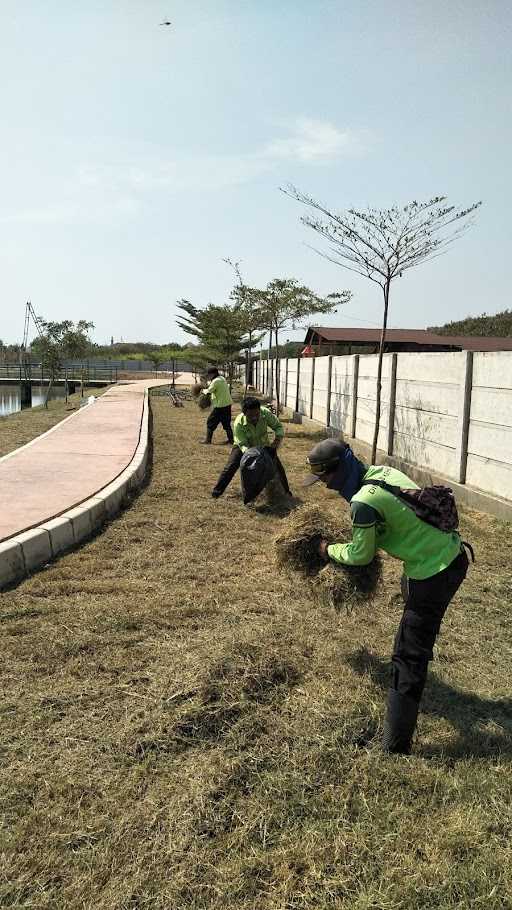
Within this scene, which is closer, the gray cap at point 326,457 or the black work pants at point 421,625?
the black work pants at point 421,625

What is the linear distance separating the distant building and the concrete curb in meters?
21.3

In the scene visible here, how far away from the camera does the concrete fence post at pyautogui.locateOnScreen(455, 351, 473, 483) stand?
7.41 metres

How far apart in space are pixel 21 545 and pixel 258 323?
15994 mm

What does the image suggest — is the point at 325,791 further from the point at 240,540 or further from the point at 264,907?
the point at 240,540

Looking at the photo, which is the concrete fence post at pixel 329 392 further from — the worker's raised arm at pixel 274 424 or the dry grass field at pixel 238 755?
the dry grass field at pixel 238 755

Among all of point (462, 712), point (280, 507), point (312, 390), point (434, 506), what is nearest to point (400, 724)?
point (462, 712)

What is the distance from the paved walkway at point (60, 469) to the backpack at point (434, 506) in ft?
11.0

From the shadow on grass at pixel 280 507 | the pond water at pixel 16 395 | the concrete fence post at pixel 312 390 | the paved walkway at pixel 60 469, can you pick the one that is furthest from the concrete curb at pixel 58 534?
the pond water at pixel 16 395

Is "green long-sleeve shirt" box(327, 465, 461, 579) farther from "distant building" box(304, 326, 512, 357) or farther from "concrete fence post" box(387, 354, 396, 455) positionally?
"distant building" box(304, 326, 512, 357)

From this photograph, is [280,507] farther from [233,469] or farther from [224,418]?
[224,418]

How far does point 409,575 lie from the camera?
2.78 meters

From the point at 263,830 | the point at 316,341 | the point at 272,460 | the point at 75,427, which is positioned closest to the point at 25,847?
the point at 263,830

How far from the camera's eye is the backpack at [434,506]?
2730 millimetres

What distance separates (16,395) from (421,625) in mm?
41145
